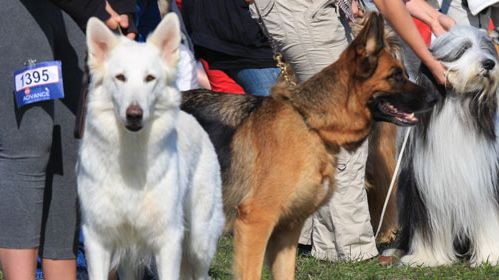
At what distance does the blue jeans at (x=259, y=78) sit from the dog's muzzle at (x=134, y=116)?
3.20 m

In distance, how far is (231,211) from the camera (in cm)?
559

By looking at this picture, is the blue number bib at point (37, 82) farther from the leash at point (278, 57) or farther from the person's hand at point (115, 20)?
the leash at point (278, 57)

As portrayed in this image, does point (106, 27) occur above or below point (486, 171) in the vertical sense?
above

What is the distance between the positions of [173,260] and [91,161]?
581 millimetres

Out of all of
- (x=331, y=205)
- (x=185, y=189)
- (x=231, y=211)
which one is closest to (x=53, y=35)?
(x=185, y=189)

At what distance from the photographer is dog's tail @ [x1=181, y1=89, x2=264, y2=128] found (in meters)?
5.73

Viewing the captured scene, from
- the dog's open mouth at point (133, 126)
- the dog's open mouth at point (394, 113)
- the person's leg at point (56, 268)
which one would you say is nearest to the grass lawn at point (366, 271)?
the dog's open mouth at point (394, 113)

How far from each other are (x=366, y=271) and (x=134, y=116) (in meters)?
2.99

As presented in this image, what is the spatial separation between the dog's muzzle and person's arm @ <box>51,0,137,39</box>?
0.55m

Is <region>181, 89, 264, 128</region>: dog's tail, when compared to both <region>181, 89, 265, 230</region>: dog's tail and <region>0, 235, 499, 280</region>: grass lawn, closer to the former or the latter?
<region>181, 89, 265, 230</region>: dog's tail

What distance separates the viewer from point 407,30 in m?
5.99

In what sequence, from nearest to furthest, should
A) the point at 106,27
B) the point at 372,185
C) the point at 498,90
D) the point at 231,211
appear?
1. the point at 106,27
2. the point at 231,211
3. the point at 498,90
4. the point at 372,185

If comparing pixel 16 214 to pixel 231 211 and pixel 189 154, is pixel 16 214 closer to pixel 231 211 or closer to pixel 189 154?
pixel 189 154

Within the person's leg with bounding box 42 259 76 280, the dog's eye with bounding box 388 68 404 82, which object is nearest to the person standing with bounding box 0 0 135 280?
the person's leg with bounding box 42 259 76 280
